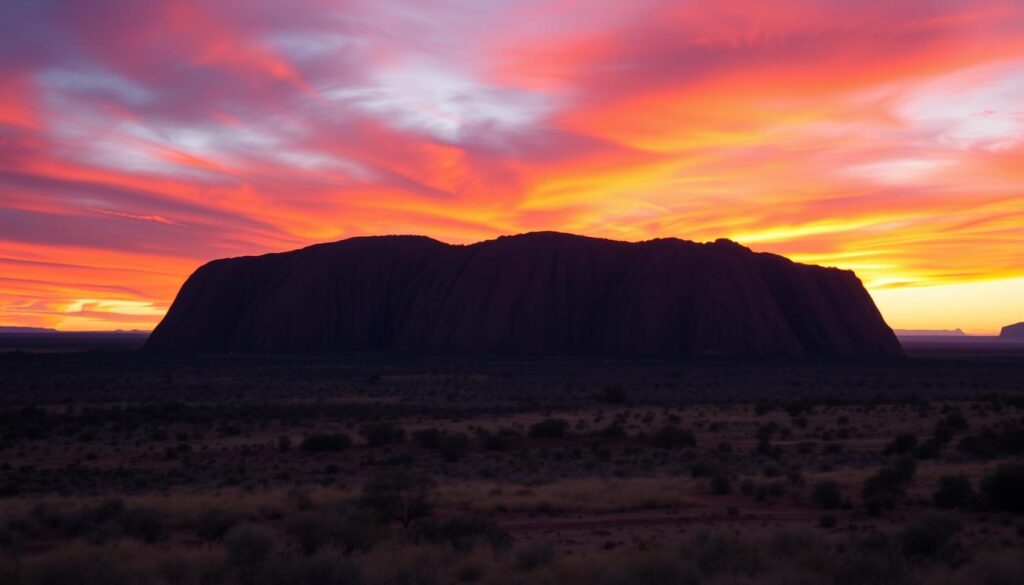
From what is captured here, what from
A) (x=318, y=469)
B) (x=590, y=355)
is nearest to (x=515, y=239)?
(x=590, y=355)

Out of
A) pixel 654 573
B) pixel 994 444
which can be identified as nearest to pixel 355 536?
pixel 654 573

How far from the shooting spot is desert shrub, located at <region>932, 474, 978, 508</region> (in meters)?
14.9

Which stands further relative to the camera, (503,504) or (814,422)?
(814,422)

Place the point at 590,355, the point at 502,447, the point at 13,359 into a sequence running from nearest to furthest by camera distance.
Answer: the point at 502,447, the point at 13,359, the point at 590,355

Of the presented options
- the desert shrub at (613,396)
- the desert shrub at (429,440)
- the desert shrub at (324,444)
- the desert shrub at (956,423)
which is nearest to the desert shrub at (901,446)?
the desert shrub at (956,423)

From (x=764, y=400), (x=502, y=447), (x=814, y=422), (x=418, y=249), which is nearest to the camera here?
(x=502, y=447)

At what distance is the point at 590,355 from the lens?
93938 mm

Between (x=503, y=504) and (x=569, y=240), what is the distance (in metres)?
95.7

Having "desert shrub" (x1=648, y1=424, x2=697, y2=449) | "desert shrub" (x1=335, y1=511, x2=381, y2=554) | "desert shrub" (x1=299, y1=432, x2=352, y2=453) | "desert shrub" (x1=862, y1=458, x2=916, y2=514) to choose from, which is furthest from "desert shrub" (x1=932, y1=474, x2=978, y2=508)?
"desert shrub" (x1=299, y1=432, x2=352, y2=453)

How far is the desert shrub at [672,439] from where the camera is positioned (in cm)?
2545

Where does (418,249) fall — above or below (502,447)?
above

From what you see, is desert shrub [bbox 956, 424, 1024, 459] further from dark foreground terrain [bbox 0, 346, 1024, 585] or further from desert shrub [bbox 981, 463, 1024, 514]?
desert shrub [bbox 981, 463, 1024, 514]

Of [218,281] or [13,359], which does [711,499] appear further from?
[218,281]

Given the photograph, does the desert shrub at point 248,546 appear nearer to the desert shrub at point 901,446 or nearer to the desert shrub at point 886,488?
the desert shrub at point 886,488
